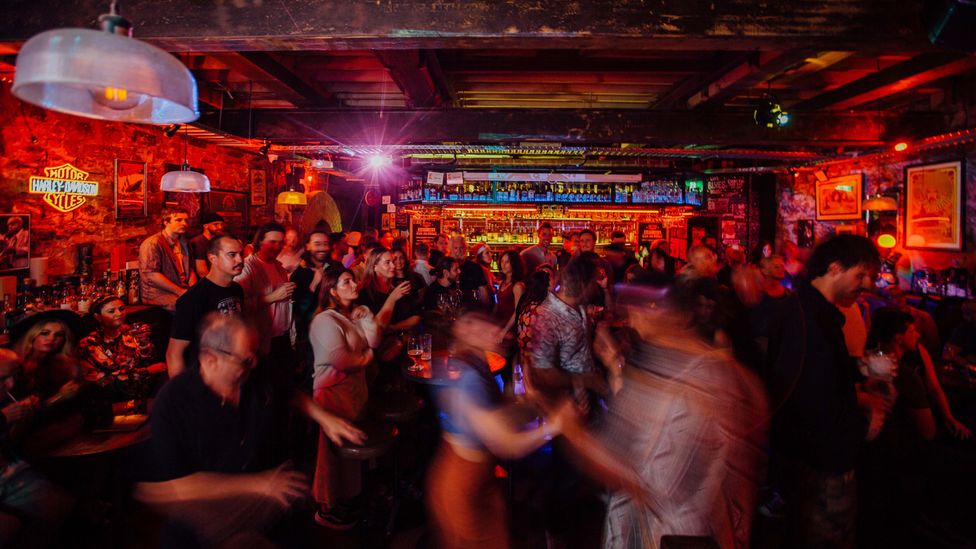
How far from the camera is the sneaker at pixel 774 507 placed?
143 inches

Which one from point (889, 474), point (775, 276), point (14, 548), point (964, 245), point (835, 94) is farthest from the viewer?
point (964, 245)

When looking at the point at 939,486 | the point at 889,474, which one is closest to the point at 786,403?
Answer: the point at 889,474

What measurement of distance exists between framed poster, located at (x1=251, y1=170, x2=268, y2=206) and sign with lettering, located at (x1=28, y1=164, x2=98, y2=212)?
3027 mm

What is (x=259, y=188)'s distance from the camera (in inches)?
337

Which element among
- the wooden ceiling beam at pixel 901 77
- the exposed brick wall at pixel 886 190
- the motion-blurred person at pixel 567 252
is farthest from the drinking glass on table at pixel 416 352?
the wooden ceiling beam at pixel 901 77

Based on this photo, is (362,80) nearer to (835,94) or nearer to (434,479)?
(434,479)

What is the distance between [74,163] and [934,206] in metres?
10.7

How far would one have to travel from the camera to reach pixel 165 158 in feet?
21.1

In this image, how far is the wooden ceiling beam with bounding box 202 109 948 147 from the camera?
550 cm

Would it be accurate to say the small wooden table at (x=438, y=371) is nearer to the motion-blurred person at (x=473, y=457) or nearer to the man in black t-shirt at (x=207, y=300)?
the motion-blurred person at (x=473, y=457)

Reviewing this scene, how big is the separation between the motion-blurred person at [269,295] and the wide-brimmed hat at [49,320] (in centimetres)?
101

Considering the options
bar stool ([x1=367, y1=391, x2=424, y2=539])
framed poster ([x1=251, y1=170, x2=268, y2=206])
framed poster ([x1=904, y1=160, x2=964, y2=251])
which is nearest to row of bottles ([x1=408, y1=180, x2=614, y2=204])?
framed poster ([x1=251, y1=170, x2=268, y2=206])

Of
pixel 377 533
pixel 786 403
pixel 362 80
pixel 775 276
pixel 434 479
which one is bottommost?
pixel 377 533

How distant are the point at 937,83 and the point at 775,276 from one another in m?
3.32
